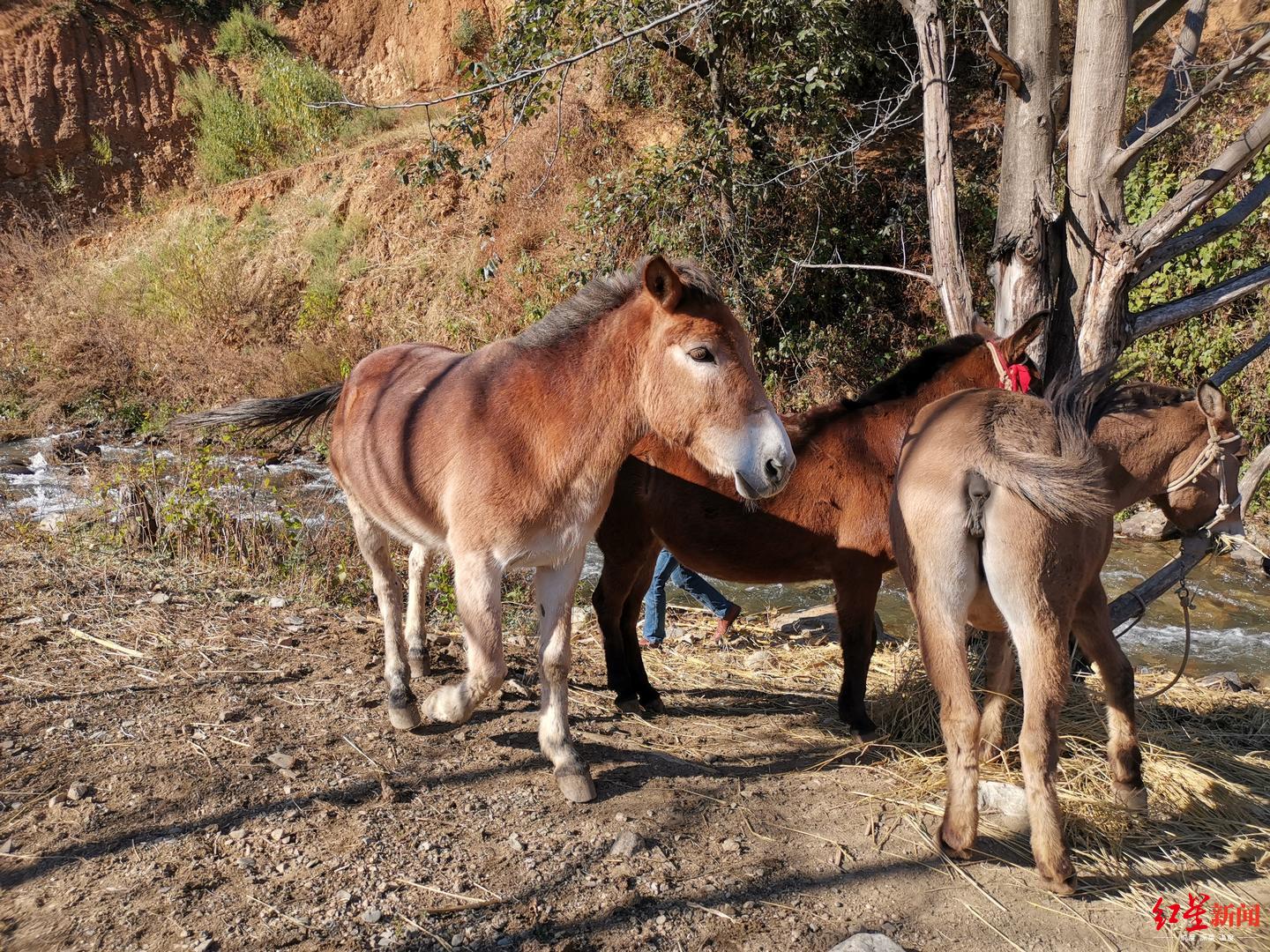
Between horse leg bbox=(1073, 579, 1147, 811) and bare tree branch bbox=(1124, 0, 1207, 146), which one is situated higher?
bare tree branch bbox=(1124, 0, 1207, 146)

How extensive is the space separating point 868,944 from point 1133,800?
1871 millimetres

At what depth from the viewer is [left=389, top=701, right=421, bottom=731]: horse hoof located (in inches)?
172

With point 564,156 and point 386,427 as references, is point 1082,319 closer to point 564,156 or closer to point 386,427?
point 386,427

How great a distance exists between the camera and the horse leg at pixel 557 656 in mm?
3908

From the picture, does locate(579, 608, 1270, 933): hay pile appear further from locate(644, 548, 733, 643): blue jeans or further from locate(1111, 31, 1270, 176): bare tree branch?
locate(1111, 31, 1270, 176): bare tree branch

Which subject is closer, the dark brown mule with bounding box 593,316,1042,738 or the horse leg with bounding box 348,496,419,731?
the horse leg with bounding box 348,496,419,731

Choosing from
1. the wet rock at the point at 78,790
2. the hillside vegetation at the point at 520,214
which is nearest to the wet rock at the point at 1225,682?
the hillside vegetation at the point at 520,214

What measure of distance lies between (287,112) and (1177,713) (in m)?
24.8

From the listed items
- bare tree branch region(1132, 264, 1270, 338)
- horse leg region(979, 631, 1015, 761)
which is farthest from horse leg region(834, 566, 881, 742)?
bare tree branch region(1132, 264, 1270, 338)

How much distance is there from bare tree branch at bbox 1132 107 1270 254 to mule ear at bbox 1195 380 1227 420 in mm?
882

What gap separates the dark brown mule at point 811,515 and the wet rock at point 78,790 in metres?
2.64

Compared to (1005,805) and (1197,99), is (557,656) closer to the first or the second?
(1005,805)

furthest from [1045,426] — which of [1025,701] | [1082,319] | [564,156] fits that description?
[564,156]

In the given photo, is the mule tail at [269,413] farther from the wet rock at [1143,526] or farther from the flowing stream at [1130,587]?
the wet rock at [1143,526]
